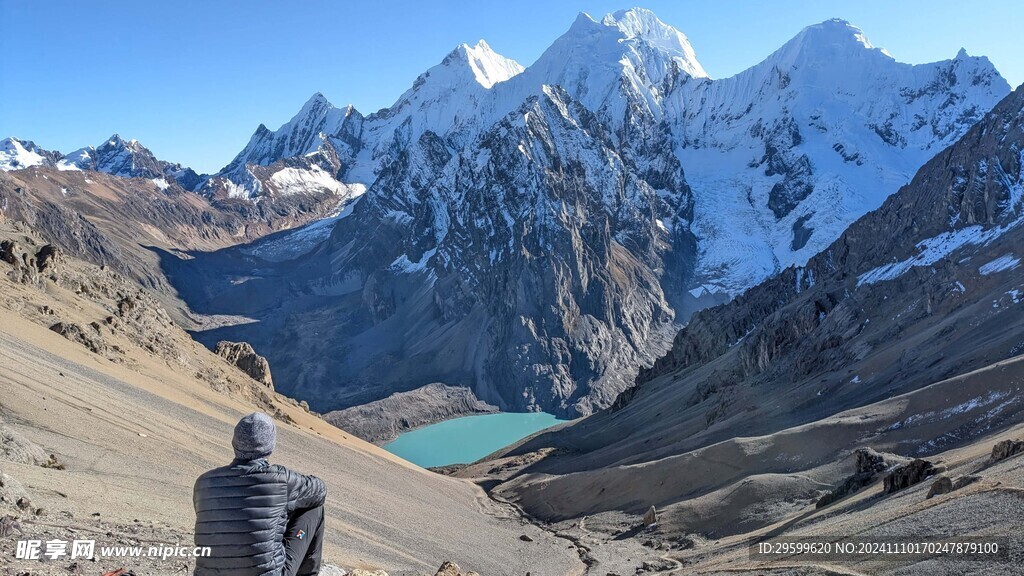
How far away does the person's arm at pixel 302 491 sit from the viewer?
10.2 meters

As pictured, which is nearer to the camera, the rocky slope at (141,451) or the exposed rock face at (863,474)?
the rocky slope at (141,451)

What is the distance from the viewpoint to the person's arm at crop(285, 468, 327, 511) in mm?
10164

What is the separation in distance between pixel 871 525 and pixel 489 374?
576ft

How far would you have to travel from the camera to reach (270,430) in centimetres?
1024

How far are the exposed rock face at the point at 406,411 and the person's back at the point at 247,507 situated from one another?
156 metres

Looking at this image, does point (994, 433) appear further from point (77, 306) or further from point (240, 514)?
point (77, 306)

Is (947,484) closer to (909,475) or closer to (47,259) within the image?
(909,475)

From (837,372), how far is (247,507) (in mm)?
69657

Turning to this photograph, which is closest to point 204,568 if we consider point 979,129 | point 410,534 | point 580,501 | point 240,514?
point 240,514

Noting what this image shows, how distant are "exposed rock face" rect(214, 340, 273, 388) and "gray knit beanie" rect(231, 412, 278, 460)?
79290 mm

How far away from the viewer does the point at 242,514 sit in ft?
32.7

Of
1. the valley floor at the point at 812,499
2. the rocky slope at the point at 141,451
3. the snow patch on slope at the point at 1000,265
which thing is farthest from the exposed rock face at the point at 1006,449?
the snow patch on slope at the point at 1000,265

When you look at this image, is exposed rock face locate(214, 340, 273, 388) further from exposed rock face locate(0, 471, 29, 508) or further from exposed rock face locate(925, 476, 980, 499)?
exposed rock face locate(925, 476, 980, 499)

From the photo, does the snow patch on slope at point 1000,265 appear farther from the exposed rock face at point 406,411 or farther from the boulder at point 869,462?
the exposed rock face at point 406,411
